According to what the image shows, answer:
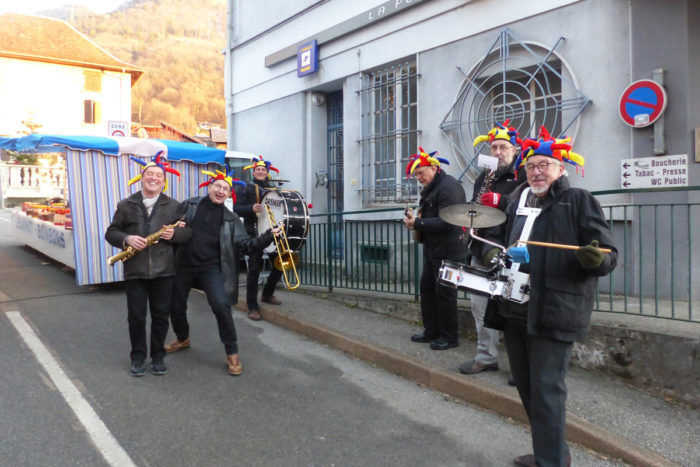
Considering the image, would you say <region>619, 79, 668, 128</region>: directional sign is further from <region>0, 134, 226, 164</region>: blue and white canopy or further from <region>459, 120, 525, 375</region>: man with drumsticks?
<region>0, 134, 226, 164</region>: blue and white canopy

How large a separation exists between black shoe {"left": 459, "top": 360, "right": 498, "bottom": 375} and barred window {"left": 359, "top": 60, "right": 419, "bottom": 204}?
409 cm

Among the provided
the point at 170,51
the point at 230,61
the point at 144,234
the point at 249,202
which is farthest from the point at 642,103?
the point at 170,51

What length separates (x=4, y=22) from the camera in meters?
38.3

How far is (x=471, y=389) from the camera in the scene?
4270 millimetres

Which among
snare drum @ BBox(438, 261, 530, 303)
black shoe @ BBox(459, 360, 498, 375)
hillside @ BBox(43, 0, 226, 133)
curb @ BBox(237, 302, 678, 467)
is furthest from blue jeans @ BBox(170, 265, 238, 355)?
hillside @ BBox(43, 0, 226, 133)

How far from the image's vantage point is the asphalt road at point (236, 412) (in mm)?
3318

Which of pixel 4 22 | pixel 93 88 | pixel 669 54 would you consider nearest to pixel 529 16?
pixel 669 54

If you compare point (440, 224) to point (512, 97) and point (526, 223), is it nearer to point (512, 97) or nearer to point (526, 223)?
point (526, 223)

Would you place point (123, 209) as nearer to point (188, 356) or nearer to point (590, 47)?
point (188, 356)

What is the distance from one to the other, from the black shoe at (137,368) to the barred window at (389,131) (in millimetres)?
4949

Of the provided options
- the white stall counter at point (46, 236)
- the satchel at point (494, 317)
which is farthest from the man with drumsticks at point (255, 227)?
the satchel at point (494, 317)

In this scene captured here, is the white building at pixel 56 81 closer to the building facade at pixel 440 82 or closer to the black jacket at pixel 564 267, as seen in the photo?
the building facade at pixel 440 82

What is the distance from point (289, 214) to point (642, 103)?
13.6 ft

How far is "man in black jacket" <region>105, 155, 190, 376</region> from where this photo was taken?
4.63 m
